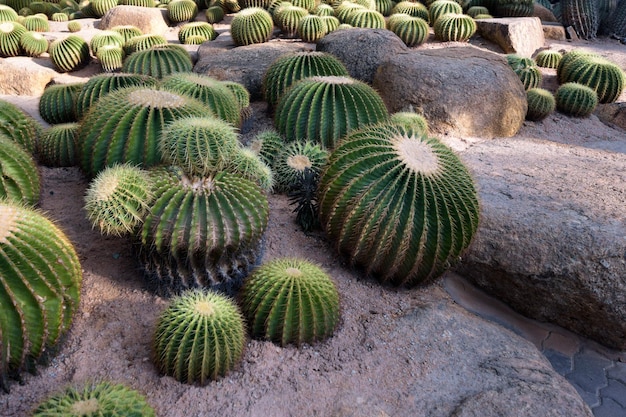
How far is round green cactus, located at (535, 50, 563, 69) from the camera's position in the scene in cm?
930

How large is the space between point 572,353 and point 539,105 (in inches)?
180

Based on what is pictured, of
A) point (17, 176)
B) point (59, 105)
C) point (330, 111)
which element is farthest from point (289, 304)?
point (59, 105)

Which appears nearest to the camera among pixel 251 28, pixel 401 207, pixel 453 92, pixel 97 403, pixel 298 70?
pixel 97 403

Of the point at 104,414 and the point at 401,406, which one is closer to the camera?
the point at 104,414

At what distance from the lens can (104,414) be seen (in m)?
1.99

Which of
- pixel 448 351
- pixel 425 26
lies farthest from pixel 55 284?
A: pixel 425 26

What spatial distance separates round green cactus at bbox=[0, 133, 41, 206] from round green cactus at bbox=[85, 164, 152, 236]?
2.59 feet

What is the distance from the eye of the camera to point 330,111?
4.80 metres

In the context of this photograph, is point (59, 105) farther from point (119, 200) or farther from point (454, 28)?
point (454, 28)

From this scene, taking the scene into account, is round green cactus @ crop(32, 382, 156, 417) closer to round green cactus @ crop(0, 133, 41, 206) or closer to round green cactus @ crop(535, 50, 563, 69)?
round green cactus @ crop(0, 133, 41, 206)

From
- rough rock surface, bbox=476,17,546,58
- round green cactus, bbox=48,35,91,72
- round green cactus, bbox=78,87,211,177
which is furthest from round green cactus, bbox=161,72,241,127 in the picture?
rough rock surface, bbox=476,17,546,58

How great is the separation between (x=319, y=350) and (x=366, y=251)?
787 millimetres

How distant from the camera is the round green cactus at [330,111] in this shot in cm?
480

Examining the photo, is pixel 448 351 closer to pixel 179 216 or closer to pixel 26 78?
pixel 179 216
